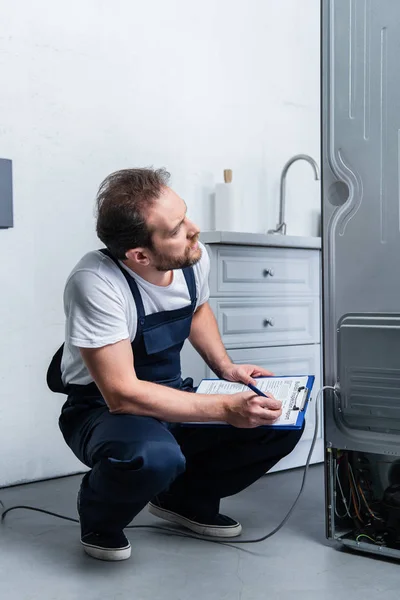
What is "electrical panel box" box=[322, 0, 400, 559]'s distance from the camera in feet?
6.28

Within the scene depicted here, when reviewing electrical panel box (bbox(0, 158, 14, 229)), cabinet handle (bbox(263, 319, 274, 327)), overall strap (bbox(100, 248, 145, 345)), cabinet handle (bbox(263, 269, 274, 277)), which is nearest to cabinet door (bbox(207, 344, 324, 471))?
cabinet handle (bbox(263, 319, 274, 327))

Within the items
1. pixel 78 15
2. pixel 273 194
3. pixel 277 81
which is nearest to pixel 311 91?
pixel 277 81

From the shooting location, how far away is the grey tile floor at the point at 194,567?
1.74 meters

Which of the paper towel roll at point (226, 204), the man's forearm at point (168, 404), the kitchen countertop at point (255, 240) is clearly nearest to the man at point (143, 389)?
the man's forearm at point (168, 404)

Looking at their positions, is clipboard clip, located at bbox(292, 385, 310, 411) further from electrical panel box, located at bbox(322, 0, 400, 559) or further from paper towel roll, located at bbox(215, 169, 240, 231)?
paper towel roll, located at bbox(215, 169, 240, 231)

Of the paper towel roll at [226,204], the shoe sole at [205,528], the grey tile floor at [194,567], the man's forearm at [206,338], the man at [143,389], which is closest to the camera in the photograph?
the grey tile floor at [194,567]

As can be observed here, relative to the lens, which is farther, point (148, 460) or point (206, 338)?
point (206, 338)

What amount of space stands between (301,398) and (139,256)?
1.83 feet

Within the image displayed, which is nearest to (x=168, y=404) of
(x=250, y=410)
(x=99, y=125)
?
(x=250, y=410)

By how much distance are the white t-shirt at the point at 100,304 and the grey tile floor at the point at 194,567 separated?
1.53ft

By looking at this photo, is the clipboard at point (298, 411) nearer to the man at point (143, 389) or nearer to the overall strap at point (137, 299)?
the man at point (143, 389)

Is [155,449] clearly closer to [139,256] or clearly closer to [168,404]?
[168,404]

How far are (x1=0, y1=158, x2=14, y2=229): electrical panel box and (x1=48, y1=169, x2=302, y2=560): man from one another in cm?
76

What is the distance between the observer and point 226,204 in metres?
3.20
